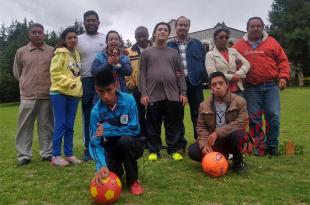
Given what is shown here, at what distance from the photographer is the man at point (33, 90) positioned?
22.8ft

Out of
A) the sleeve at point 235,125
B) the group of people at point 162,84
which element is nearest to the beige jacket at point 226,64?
the group of people at point 162,84

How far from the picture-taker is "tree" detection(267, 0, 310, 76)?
149 ft

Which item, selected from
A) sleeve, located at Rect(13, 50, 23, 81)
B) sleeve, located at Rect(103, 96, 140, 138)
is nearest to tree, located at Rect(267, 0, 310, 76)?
sleeve, located at Rect(13, 50, 23, 81)

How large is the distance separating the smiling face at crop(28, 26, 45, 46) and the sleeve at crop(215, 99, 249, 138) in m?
3.44

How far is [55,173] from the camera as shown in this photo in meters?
6.29

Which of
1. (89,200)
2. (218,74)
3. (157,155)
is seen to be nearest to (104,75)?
(89,200)

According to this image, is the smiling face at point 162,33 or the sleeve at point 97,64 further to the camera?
the smiling face at point 162,33

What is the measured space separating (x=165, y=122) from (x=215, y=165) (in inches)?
64.2

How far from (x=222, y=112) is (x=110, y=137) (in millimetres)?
1925

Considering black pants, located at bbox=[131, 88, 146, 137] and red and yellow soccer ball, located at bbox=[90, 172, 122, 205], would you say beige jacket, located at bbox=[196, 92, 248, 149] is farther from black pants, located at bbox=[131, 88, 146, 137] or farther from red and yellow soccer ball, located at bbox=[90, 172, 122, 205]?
red and yellow soccer ball, located at bbox=[90, 172, 122, 205]

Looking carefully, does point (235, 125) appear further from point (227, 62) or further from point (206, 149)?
point (227, 62)

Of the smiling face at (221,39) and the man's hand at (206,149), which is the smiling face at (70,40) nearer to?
the smiling face at (221,39)

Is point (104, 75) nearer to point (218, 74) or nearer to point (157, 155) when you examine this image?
point (218, 74)

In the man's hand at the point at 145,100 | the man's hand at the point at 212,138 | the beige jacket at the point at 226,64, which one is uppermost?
the beige jacket at the point at 226,64
